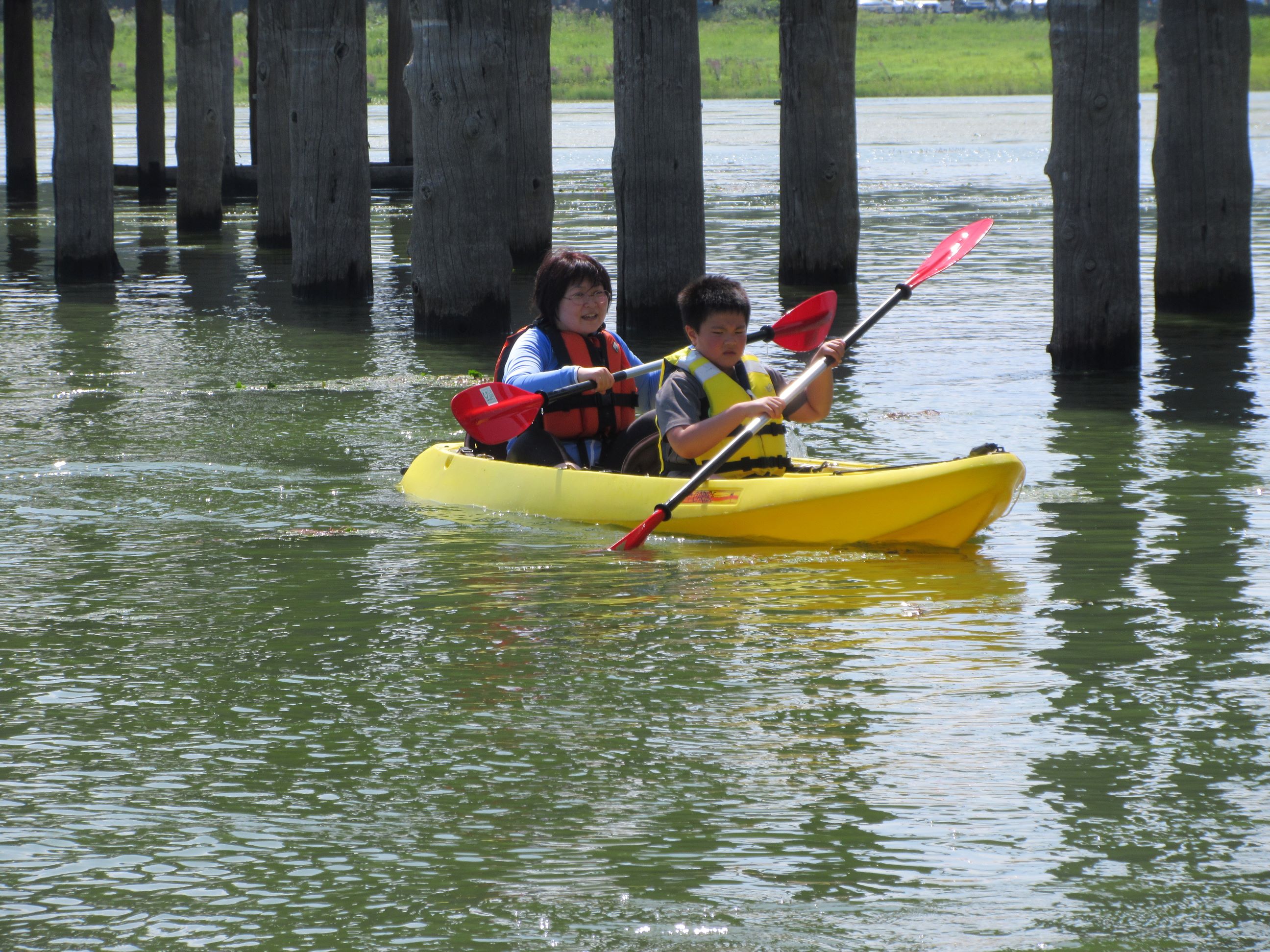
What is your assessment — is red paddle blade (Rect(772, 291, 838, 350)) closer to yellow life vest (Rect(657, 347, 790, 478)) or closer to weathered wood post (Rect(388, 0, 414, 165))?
yellow life vest (Rect(657, 347, 790, 478))

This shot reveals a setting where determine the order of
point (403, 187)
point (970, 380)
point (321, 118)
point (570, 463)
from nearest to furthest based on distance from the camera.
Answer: point (570, 463), point (970, 380), point (321, 118), point (403, 187)

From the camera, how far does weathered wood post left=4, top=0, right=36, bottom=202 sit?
789 inches

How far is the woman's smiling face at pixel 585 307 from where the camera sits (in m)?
6.65

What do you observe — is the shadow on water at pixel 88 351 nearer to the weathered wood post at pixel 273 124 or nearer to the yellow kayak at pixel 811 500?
the weathered wood post at pixel 273 124

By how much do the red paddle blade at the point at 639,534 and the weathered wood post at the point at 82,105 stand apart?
7.44 meters

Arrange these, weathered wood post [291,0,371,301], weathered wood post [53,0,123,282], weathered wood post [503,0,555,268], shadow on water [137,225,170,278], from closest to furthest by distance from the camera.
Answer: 1. weathered wood post [291,0,371,301]
2. weathered wood post [53,0,123,282]
3. weathered wood post [503,0,555,268]
4. shadow on water [137,225,170,278]

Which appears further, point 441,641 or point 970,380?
point 970,380

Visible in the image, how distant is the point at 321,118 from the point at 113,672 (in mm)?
7595

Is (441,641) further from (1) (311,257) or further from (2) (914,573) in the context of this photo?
(1) (311,257)

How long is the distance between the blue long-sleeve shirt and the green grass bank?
54016 mm

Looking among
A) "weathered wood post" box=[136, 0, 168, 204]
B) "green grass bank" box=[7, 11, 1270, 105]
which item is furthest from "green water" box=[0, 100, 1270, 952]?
"green grass bank" box=[7, 11, 1270, 105]

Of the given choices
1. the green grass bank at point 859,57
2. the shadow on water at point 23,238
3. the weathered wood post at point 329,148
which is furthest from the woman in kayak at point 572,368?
the green grass bank at point 859,57

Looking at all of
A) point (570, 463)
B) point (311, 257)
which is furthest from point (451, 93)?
point (570, 463)

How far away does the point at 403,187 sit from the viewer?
72.6 feet
